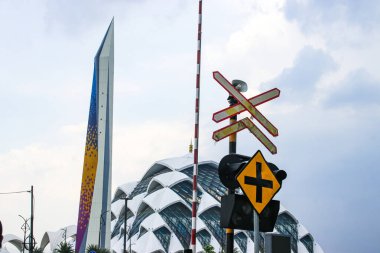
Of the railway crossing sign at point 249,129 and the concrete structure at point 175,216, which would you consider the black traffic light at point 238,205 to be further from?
the concrete structure at point 175,216

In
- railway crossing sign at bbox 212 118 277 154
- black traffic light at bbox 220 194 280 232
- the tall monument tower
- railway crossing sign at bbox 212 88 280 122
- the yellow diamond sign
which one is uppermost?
the tall monument tower

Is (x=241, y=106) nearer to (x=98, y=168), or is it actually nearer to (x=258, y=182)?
(x=258, y=182)

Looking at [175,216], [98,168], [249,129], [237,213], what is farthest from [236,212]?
[175,216]

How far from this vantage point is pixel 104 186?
77.7 meters

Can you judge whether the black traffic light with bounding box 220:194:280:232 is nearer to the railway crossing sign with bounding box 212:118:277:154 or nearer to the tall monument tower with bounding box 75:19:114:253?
the railway crossing sign with bounding box 212:118:277:154

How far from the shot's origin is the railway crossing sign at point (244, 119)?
7750mm

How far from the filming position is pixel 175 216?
308 ft

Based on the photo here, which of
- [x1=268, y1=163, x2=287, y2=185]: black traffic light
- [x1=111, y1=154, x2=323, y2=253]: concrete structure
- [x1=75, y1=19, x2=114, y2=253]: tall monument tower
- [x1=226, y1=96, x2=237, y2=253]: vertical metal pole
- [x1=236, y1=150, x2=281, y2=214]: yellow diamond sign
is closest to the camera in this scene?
[x1=236, y1=150, x2=281, y2=214]: yellow diamond sign

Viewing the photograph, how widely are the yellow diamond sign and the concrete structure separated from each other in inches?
3079

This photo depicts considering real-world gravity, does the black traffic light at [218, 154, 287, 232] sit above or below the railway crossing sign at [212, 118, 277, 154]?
below

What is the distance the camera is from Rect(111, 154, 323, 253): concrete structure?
9081 centimetres

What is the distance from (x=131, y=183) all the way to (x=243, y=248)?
28137mm

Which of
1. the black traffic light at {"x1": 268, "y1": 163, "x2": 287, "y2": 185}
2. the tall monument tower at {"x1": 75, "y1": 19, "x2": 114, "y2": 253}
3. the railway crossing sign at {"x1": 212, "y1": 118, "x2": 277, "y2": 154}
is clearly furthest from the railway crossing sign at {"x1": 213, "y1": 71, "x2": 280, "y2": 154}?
the tall monument tower at {"x1": 75, "y1": 19, "x2": 114, "y2": 253}

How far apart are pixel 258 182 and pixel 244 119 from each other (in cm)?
126
